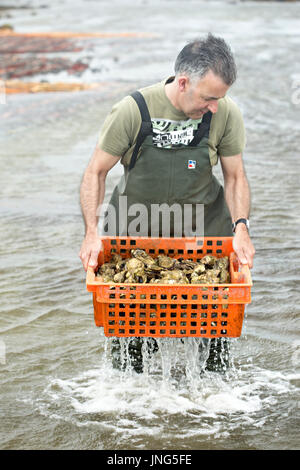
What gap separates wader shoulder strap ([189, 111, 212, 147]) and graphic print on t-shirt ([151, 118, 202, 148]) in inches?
0.8

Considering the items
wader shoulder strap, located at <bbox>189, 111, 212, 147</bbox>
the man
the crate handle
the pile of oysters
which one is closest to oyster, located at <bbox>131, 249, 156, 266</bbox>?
the pile of oysters

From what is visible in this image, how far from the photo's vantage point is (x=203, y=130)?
161 inches

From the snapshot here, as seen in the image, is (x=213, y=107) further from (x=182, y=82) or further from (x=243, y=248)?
(x=243, y=248)

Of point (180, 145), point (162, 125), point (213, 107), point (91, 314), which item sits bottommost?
point (91, 314)

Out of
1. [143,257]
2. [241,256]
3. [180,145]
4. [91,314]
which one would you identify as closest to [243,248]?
[241,256]

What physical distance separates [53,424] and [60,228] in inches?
135

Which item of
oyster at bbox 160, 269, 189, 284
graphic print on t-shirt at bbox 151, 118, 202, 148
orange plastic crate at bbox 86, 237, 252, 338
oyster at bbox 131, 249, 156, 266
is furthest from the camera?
graphic print on t-shirt at bbox 151, 118, 202, 148

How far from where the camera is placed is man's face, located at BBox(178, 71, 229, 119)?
12.3 ft

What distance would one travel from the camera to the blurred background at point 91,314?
4328 millimetres

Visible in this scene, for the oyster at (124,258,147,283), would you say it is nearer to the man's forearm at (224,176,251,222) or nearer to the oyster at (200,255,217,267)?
the oyster at (200,255,217,267)

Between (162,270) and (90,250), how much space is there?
0.41m

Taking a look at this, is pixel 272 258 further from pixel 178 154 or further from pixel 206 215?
pixel 178 154

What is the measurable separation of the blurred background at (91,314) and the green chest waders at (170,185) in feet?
2.82

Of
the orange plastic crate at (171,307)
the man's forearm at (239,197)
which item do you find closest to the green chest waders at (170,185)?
the man's forearm at (239,197)
